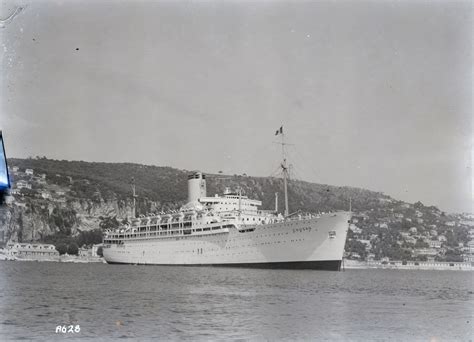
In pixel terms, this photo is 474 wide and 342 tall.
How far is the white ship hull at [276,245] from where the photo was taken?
46531mm

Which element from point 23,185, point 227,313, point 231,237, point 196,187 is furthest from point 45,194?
point 227,313

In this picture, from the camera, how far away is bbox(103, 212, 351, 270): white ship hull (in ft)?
153

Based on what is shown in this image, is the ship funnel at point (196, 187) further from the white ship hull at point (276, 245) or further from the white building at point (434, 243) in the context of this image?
the white building at point (434, 243)

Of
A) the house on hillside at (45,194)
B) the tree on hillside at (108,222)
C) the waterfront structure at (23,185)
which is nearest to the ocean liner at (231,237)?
the tree on hillside at (108,222)

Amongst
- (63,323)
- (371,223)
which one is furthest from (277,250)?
(371,223)

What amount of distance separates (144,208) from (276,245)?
261ft

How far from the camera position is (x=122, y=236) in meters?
72.1

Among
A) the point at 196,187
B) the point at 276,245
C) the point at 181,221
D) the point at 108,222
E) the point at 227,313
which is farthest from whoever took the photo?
the point at 108,222

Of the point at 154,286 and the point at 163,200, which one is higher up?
the point at 163,200

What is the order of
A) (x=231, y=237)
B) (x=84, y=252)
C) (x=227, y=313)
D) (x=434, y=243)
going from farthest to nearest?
(x=434, y=243) < (x=84, y=252) < (x=231, y=237) < (x=227, y=313)

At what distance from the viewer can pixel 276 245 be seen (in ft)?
156

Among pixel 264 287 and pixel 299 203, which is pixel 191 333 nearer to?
pixel 264 287

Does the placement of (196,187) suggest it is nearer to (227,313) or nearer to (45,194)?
(227,313)

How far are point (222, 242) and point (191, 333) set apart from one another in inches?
1468
